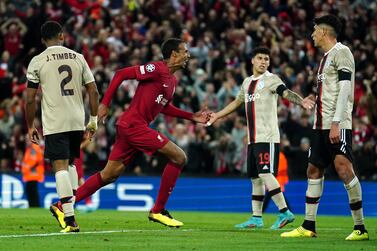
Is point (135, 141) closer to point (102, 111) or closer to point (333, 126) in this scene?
point (102, 111)

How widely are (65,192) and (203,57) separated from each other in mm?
15609

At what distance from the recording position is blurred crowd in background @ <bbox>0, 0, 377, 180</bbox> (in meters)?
24.8

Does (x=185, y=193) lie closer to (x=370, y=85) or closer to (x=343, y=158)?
(x=370, y=85)

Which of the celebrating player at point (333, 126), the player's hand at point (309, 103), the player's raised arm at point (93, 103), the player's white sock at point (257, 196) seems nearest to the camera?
the celebrating player at point (333, 126)

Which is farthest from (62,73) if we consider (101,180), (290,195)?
(290,195)

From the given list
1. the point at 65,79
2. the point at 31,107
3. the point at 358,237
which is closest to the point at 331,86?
the point at 358,237

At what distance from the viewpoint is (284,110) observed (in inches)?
992

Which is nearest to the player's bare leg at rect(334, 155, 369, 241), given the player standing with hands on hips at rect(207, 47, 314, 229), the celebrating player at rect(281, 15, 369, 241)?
the celebrating player at rect(281, 15, 369, 241)

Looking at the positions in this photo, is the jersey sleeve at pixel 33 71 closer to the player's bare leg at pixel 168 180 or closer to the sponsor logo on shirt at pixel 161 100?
the sponsor logo on shirt at pixel 161 100

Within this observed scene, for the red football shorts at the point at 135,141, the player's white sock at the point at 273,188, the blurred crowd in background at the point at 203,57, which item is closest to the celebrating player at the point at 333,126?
the player's white sock at the point at 273,188

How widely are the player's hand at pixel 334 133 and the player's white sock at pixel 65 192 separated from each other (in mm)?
3272

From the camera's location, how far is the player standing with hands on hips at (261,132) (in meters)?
15.3

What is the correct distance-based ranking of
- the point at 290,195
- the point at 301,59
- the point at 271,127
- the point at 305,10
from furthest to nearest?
the point at 305,10, the point at 301,59, the point at 290,195, the point at 271,127

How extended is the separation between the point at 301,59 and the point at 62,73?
1464 centimetres
